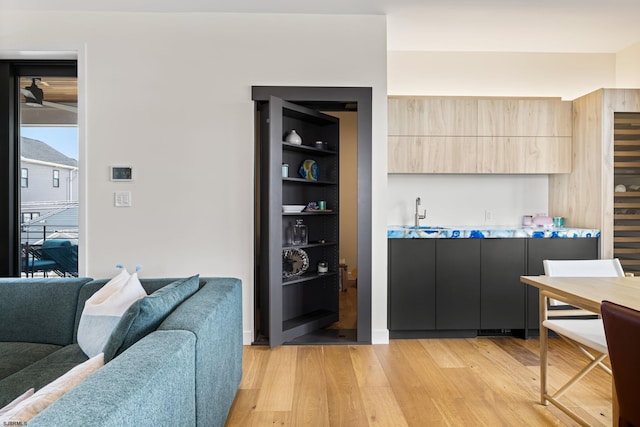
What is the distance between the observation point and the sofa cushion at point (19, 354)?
5.73ft

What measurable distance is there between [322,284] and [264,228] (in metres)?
0.85

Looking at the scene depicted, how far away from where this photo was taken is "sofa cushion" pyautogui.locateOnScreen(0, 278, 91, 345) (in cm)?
209

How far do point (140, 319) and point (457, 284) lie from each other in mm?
2625

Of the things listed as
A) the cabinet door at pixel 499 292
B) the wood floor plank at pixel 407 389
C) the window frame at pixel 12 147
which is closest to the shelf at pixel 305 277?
the wood floor plank at pixel 407 389

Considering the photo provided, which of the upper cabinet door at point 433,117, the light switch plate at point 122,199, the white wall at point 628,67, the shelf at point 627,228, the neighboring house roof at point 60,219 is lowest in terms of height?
the shelf at point 627,228

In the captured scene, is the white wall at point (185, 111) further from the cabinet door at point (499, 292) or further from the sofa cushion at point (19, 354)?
the sofa cushion at point (19, 354)

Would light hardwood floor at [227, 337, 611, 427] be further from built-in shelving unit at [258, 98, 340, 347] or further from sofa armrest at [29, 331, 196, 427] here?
sofa armrest at [29, 331, 196, 427]

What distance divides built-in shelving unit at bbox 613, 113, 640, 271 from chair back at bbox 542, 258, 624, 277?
1261 mm

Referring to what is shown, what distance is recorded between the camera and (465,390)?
232cm

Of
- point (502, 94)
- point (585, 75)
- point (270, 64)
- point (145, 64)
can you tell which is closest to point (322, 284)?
point (270, 64)

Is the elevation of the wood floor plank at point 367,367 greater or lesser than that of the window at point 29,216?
lesser

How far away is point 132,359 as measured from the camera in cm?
104

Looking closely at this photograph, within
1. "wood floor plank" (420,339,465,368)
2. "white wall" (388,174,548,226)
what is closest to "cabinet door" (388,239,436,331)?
"wood floor plank" (420,339,465,368)

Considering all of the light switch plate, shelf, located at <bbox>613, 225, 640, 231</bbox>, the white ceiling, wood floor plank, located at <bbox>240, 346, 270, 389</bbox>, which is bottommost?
Result: wood floor plank, located at <bbox>240, 346, 270, 389</bbox>
